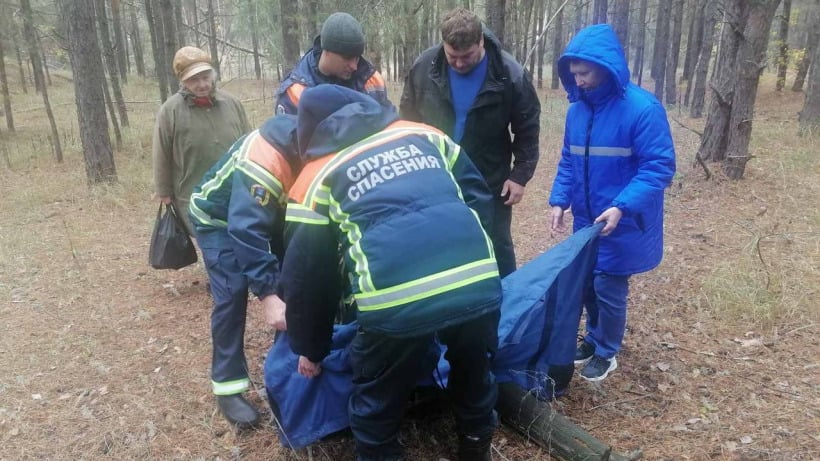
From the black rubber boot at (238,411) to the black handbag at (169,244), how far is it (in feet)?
5.22

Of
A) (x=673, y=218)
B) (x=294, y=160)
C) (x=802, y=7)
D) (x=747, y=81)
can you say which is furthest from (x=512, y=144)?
(x=802, y=7)

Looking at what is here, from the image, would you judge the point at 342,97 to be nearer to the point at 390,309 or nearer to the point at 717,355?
the point at 390,309

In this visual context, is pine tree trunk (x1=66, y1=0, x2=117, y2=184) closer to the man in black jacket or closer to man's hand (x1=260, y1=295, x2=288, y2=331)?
the man in black jacket

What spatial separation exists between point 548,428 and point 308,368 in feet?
4.01

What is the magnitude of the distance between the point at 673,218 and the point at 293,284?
5.58 metres

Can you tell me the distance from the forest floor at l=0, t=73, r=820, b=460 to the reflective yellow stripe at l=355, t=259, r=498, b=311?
1143 millimetres

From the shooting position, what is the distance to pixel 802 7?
24.4 m

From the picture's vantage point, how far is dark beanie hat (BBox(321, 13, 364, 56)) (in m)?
3.12

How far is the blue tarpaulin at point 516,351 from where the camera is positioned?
2.49m

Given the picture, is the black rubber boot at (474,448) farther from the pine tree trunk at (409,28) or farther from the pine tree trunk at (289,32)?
the pine tree trunk at (409,28)

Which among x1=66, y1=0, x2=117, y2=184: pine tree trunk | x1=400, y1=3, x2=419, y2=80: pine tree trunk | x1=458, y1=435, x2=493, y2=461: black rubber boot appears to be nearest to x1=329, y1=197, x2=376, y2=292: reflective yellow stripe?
x1=458, y1=435, x2=493, y2=461: black rubber boot

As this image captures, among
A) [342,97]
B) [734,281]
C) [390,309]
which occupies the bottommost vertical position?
[734,281]

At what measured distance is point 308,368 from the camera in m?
2.37

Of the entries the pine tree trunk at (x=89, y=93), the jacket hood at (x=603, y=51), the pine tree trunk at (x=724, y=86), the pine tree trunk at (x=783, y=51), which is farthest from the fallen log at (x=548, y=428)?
the pine tree trunk at (x=783, y=51)
